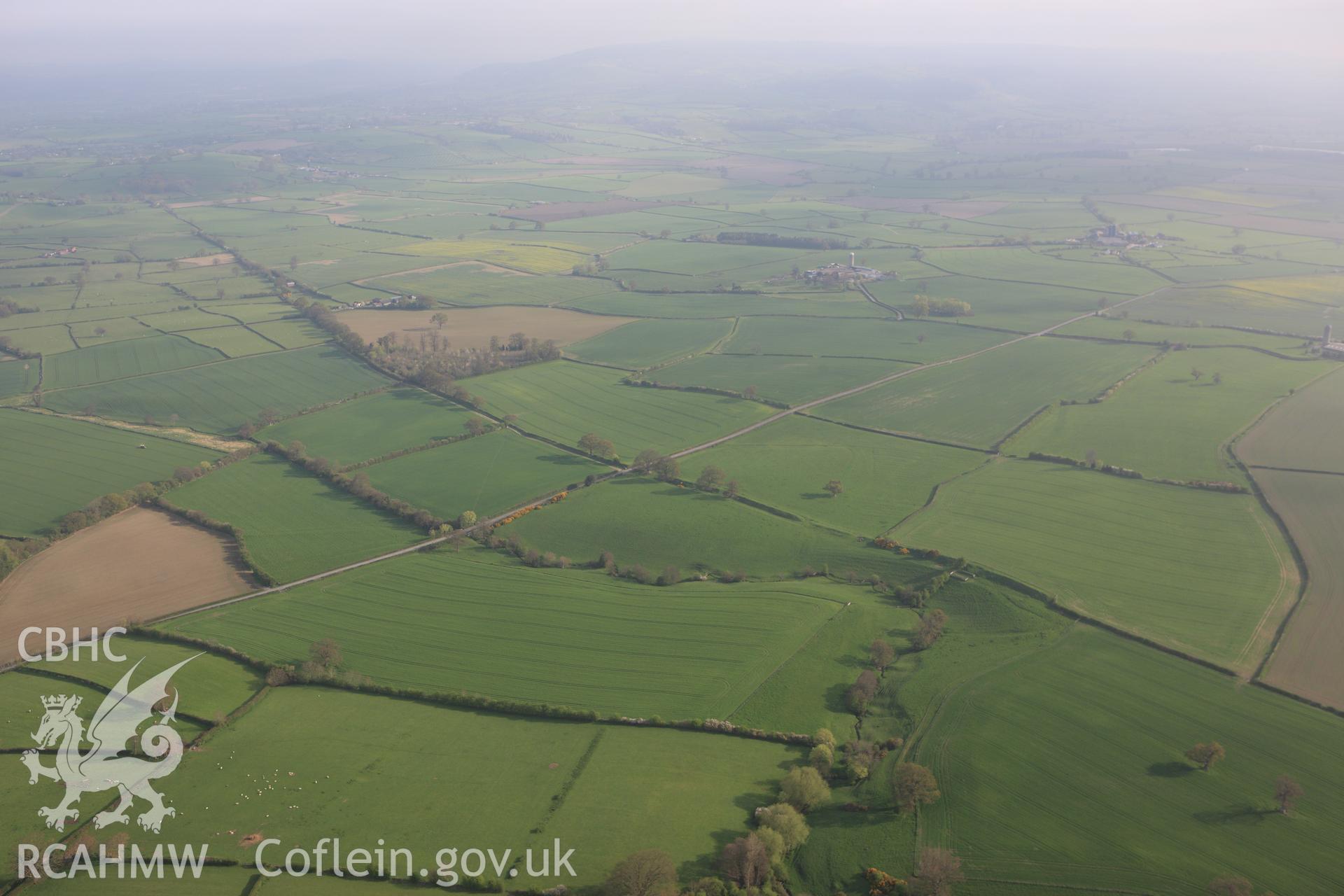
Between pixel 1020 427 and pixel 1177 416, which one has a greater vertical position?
pixel 1177 416

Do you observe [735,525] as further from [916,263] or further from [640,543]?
[916,263]

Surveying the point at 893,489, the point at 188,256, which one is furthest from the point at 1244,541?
the point at 188,256

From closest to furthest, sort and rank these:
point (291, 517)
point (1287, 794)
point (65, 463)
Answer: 1. point (1287, 794)
2. point (291, 517)
3. point (65, 463)

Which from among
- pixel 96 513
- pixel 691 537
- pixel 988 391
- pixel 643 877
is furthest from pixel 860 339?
pixel 643 877

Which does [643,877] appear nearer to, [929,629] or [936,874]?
[936,874]

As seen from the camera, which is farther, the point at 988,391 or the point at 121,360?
the point at 121,360

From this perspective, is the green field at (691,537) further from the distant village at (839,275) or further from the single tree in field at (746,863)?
the distant village at (839,275)

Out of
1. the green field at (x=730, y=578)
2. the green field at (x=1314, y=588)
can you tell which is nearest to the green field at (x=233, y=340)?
the green field at (x=730, y=578)

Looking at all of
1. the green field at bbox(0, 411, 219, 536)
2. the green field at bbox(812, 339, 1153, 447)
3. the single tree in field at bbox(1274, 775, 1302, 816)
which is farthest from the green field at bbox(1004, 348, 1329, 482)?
the green field at bbox(0, 411, 219, 536)
